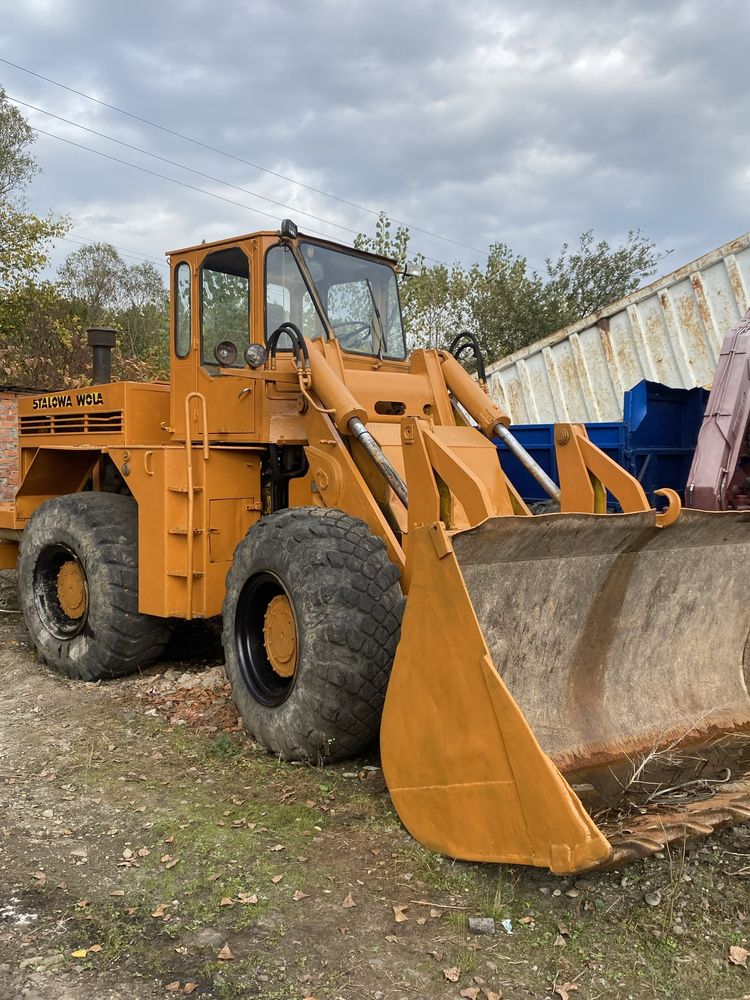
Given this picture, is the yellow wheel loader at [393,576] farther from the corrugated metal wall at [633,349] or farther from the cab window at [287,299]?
the corrugated metal wall at [633,349]

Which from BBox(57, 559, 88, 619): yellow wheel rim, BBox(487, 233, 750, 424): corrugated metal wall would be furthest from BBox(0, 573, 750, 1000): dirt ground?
BBox(487, 233, 750, 424): corrugated metal wall

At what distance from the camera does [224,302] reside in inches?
228

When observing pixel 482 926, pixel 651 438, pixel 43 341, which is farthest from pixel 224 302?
pixel 43 341

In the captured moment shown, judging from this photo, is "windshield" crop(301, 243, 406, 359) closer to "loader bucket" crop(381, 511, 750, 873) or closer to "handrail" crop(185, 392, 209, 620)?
"handrail" crop(185, 392, 209, 620)

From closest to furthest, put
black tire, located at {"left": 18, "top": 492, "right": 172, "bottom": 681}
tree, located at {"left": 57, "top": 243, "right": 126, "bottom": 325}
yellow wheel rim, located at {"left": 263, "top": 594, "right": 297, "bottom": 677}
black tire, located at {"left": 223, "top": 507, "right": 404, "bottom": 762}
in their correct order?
black tire, located at {"left": 223, "top": 507, "right": 404, "bottom": 762} → yellow wheel rim, located at {"left": 263, "top": 594, "right": 297, "bottom": 677} → black tire, located at {"left": 18, "top": 492, "right": 172, "bottom": 681} → tree, located at {"left": 57, "top": 243, "right": 126, "bottom": 325}

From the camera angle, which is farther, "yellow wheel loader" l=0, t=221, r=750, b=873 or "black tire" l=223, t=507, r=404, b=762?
"black tire" l=223, t=507, r=404, b=762

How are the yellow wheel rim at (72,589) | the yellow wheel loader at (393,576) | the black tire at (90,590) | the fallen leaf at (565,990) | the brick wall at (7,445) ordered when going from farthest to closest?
1. the brick wall at (7,445)
2. the yellow wheel rim at (72,589)
3. the black tire at (90,590)
4. the yellow wheel loader at (393,576)
5. the fallen leaf at (565,990)

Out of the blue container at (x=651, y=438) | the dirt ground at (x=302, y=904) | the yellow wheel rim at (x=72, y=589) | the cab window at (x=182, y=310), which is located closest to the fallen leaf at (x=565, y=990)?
the dirt ground at (x=302, y=904)

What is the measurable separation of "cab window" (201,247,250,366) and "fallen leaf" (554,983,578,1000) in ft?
13.6

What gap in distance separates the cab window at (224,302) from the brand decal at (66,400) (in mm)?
1280

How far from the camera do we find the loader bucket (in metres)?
2.96

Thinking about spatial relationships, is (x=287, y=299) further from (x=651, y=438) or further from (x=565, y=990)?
(x=565, y=990)

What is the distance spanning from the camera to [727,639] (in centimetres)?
427

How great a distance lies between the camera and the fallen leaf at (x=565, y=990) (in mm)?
2590
